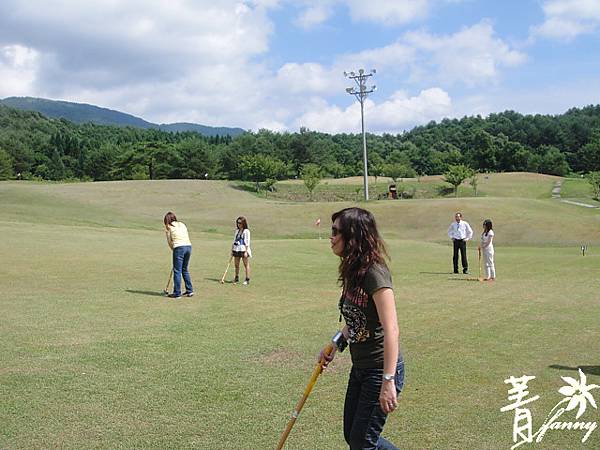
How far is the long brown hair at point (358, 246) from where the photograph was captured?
15.3 ft

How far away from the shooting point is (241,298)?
15359 mm

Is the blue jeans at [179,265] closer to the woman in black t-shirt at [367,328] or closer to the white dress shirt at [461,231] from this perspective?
the woman in black t-shirt at [367,328]

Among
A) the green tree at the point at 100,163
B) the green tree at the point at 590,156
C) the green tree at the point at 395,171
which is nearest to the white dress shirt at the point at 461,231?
the green tree at the point at 395,171

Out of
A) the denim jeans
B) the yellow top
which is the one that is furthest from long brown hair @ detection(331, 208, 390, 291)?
the yellow top

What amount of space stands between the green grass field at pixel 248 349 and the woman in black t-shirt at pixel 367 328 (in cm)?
165

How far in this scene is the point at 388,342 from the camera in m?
4.43

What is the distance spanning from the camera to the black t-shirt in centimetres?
455

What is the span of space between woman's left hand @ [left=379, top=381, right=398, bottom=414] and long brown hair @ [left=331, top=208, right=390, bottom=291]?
81cm

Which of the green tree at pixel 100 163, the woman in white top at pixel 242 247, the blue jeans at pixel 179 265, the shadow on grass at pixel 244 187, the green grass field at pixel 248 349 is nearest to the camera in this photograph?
the green grass field at pixel 248 349

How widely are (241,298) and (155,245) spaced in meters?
14.6

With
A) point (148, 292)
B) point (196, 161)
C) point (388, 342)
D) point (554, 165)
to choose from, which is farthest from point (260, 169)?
point (388, 342)

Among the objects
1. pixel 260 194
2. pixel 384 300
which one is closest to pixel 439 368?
pixel 384 300

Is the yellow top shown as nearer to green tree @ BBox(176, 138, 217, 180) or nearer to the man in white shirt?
the man in white shirt

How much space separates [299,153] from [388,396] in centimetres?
13532
